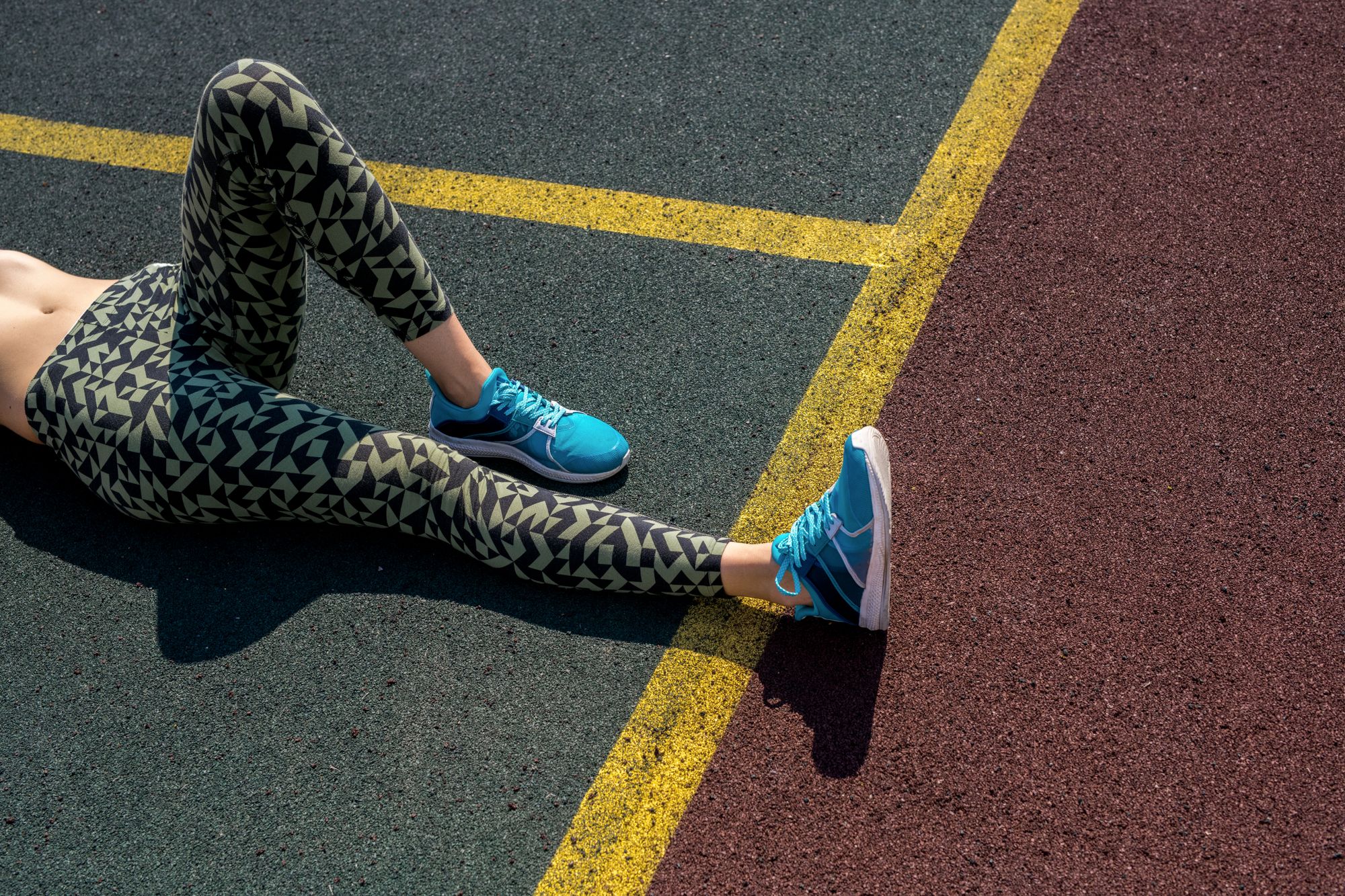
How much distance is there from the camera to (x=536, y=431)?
2900 mm

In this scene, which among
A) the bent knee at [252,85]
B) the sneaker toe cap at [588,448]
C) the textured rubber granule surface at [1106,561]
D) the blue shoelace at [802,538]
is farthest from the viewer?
the sneaker toe cap at [588,448]

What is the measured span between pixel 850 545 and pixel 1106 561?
26.5 inches

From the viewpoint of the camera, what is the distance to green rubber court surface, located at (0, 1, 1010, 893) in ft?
7.97

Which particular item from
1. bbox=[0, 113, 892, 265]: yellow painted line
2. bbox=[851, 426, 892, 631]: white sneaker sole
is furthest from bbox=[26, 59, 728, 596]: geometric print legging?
bbox=[0, 113, 892, 265]: yellow painted line

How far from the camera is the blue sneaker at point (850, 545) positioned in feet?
7.77

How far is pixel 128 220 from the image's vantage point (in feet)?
12.2

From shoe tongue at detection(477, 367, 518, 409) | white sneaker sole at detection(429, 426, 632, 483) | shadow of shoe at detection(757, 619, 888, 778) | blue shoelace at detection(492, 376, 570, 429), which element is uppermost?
shoe tongue at detection(477, 367, 518, 409)

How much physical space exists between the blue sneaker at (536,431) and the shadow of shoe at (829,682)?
0.67 meters

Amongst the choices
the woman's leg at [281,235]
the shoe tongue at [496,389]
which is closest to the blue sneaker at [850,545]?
the shoe tongue at [496,389]

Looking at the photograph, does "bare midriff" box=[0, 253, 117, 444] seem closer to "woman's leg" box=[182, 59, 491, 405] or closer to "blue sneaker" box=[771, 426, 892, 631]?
"woman's leg" box=[182, 59, 491, 405]

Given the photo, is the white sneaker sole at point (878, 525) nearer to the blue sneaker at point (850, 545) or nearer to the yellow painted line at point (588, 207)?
the blue sneaker at point (850, 545)

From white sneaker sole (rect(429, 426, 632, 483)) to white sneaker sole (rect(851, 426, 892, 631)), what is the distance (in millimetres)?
764

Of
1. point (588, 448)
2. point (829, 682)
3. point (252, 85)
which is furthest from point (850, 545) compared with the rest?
point (252, 85)

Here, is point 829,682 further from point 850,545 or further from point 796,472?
point 796,472
